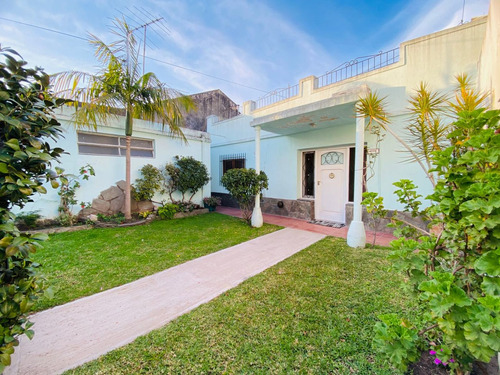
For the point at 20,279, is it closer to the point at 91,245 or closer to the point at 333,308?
the point at 333,308

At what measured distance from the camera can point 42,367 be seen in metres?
1.77

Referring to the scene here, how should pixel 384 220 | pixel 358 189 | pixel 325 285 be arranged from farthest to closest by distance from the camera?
pixel 384 220 < pixel 358 189 < pixel 325 285

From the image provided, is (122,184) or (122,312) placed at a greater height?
(122,184)

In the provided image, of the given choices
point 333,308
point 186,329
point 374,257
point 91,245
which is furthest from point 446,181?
point 91,245

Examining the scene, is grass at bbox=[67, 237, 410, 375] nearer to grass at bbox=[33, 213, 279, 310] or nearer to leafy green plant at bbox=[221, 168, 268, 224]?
grass at bbox=[33, 213, 279, 310]

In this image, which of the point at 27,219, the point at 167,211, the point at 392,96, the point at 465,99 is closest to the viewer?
the point at 465,99

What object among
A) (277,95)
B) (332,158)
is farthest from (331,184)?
(277,95)

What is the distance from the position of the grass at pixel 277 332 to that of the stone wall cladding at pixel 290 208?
13.1 ft

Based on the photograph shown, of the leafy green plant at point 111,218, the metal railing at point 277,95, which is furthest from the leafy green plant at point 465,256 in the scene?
the leafy green plant at point 111,218

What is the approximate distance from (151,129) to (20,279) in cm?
700

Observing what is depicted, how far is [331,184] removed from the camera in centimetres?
680

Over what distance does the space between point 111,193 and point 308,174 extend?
266 inches

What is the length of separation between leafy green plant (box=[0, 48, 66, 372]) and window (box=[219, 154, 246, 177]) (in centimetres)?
819

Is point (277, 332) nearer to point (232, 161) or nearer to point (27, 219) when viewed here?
point (27, 219)
